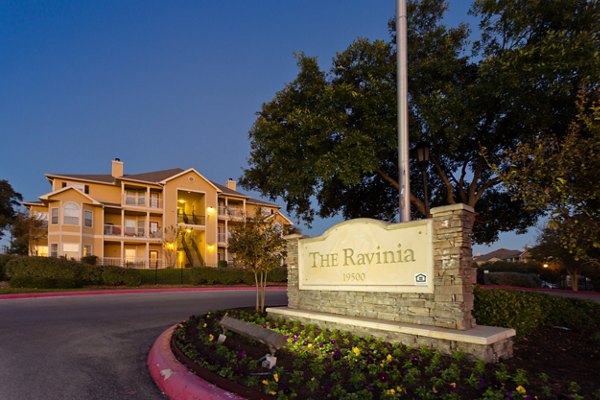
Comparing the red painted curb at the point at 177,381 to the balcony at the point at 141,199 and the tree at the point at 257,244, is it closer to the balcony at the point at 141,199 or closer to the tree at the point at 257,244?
the tree at the point at 257,244

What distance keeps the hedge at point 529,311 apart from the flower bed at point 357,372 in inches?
83.1

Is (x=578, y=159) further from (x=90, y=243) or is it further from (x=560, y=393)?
(x=90, y=243)

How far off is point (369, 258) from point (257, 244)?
4.02 m

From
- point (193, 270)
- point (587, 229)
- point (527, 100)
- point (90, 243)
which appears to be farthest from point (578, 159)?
point (90, 243)

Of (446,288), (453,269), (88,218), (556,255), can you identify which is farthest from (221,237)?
(453,269)

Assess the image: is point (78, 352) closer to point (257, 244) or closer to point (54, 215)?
point (257, 244)

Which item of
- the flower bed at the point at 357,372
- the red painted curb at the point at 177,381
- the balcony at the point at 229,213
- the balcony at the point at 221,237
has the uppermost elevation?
the balcony at the point at 229,213

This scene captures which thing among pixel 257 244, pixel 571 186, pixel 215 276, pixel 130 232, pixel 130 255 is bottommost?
pixel 215 276

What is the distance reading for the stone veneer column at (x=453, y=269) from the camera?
214 inches

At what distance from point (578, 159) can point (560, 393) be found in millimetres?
3111

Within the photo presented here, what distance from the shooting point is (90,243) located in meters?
33.1

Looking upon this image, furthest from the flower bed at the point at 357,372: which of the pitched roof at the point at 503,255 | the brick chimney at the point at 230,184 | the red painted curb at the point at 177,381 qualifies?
the pitched roof at the point at 503,255

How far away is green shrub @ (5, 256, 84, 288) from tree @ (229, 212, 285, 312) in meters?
17.1

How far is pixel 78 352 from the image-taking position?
6977mm
